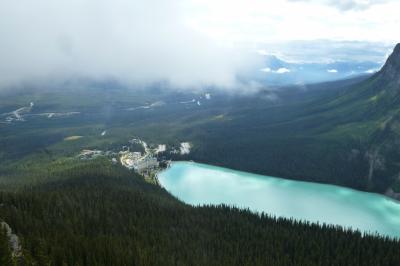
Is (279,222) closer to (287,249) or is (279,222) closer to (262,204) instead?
(287,249)

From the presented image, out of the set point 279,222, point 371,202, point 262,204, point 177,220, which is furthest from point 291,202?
point 177,220

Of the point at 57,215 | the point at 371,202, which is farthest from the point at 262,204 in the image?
the point at 57,215

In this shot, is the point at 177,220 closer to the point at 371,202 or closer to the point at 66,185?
the point at 66,185

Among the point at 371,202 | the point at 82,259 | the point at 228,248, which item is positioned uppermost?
the point at 82,259

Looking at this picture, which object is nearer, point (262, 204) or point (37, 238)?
point (37, 238)

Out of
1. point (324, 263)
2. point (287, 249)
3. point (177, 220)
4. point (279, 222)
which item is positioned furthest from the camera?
point (279, 222)

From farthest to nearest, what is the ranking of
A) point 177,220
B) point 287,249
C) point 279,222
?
point 279,222
point 177,220
point 287,249

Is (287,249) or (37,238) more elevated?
(37,238)
